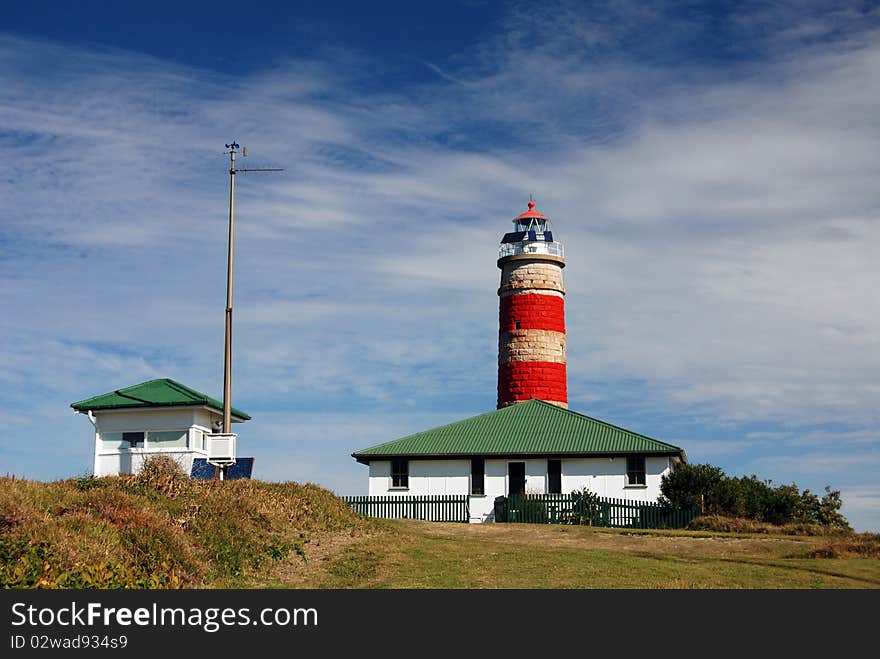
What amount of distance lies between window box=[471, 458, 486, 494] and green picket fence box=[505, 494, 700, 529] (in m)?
4.10

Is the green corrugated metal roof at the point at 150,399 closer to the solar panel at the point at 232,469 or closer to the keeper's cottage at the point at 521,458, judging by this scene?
the solar panel at the point at 232,469

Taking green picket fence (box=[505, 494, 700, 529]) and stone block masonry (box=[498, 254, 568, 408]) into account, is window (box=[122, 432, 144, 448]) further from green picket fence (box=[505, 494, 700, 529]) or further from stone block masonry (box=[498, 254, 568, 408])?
stone block masonry (box=[498, 254, 568, 408])

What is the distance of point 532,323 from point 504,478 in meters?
11.1

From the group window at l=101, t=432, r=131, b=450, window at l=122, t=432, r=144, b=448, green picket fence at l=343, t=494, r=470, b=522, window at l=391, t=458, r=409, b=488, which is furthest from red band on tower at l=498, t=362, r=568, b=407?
window at l=101, t=432, r=131, b=450

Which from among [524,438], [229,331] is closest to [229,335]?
[229,331]

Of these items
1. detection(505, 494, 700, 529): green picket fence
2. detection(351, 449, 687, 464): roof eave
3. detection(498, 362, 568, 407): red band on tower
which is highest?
detection(498, 362, 568, 407): red band on tower

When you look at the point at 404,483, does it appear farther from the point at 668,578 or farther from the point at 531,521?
the point at 668,578

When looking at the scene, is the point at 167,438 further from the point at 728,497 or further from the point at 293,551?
the point at 728,497

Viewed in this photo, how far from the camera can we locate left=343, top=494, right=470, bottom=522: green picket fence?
125 ft

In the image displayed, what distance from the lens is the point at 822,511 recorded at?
4181 centimetres

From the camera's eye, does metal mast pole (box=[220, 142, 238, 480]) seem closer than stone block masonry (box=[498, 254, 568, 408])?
Yes
